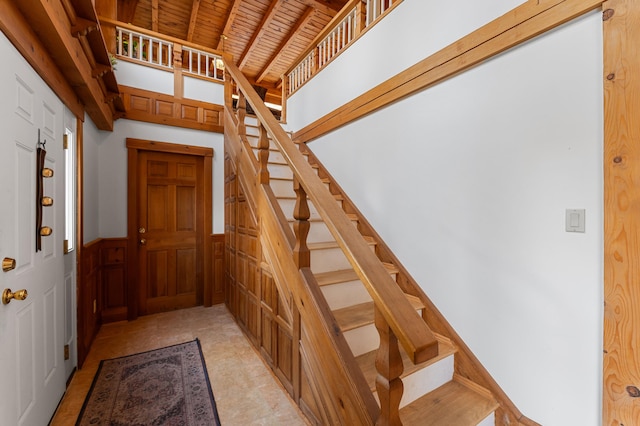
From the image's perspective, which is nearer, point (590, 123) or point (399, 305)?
point (399, 305)

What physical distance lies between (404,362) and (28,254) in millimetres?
2121

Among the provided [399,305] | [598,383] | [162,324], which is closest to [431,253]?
[598,383]

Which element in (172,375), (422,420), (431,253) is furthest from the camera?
(172,375)

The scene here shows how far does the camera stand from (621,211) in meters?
1.14

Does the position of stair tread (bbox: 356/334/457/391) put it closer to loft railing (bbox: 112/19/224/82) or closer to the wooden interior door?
the wooden interior door

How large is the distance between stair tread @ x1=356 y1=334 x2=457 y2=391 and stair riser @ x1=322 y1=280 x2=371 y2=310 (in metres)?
0.36

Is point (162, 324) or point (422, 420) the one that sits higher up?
point (422, 420)

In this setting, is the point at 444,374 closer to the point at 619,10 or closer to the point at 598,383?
the point at 598,383

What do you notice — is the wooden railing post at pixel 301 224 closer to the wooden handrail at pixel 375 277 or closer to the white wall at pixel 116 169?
the wooden handrail at pixel 375 277

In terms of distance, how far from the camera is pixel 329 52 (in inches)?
130

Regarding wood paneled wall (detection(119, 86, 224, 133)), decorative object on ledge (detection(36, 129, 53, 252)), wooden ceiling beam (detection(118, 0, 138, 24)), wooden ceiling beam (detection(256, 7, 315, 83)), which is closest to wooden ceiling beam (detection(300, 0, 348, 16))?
wooden ceiling beam (detection(256, 7, 315, 83))

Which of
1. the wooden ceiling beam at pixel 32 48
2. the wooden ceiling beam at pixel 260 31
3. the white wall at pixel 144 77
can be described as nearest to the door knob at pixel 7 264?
the wooden ceiling beam at pixel 32 48

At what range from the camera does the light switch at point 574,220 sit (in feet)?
4.17

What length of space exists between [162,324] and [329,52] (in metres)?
3.70
